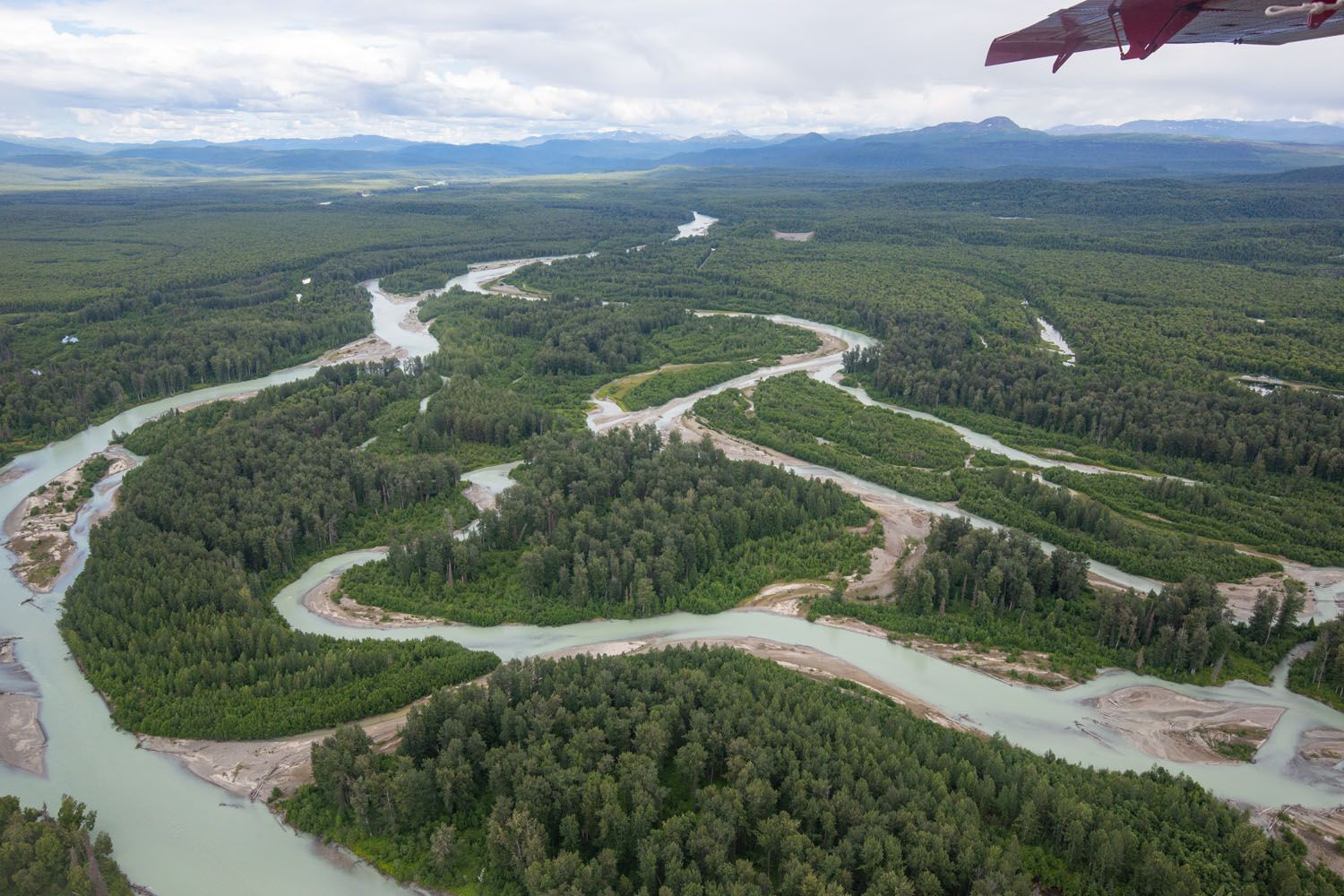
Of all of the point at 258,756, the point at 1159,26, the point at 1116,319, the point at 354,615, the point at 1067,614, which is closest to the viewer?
the point at 1159,26

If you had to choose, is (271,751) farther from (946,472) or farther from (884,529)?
(946,472)

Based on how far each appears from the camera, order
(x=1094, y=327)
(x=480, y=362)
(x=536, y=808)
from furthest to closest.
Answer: (x=1094, y=327) < (x=480, y=362) < (x=536, y=808)

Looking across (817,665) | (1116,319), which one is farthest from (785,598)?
(1116,319)

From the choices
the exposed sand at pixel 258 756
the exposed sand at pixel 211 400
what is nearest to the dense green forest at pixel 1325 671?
the exposed sand at pixel 258 756

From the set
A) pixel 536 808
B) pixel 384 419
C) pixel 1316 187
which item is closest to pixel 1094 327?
pixel 384 419

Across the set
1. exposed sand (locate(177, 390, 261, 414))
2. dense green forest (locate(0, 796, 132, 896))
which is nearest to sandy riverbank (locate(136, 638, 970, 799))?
dense green forest (locate(0, 796, 132, 896))

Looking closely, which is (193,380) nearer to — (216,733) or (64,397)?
(64,397)

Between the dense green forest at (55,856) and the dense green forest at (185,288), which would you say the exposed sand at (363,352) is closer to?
the dense green forest at (185,288)
